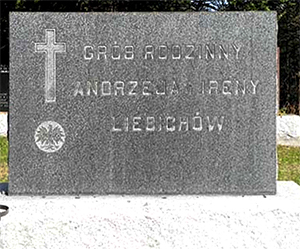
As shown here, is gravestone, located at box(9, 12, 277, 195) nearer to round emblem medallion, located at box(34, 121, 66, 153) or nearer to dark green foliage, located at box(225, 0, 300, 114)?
round emblem medallion, located at box(34, 121, 66, 153)

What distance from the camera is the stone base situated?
351cm

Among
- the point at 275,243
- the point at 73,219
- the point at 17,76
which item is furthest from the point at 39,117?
the point at 275,243

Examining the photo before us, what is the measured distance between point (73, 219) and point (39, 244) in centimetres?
25

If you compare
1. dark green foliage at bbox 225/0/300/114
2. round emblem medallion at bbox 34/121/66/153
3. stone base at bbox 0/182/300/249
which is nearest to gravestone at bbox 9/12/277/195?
round emblem medallion at bbox 34/121/66/153

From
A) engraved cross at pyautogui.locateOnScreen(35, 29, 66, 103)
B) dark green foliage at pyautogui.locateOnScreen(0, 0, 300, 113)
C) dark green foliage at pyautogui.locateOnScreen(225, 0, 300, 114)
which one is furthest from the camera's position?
dark green foliage at pyautogui.locateOnScreen(225, 0, 300, 114)

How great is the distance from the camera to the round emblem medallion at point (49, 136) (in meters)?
3.92

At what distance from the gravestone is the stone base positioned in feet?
1.28

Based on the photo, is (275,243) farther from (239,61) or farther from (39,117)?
(39,117)

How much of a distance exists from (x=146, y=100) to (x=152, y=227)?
0.84m

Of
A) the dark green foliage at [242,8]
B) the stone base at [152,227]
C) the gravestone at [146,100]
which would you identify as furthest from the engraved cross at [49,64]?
the dark green foliage at [242,8]

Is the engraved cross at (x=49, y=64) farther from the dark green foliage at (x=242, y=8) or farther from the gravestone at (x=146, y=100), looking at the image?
the dark green foliage at (x=242, y=8)

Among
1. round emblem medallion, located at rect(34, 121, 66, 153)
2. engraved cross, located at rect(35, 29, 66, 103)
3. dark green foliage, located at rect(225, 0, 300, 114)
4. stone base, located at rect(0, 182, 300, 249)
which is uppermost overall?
dark green foliage, located at rect(225, 0, 300, 114)

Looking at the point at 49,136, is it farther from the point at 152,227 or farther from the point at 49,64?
the point at 152,227

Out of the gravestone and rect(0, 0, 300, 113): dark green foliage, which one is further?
rect(0, 0, 300, 113): dark green foliage
